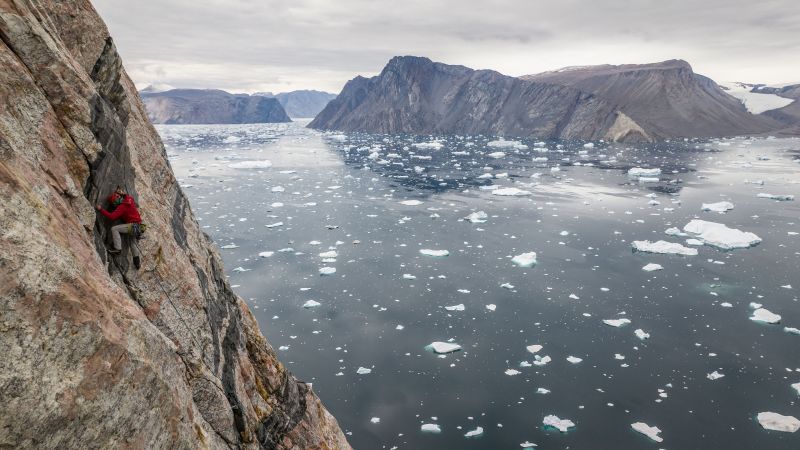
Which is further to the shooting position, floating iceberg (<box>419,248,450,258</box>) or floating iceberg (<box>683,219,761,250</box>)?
floating iceberg (<box>683,219,761,250</box>)

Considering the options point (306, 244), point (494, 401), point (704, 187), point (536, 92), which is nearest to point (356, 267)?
point (306, 244)

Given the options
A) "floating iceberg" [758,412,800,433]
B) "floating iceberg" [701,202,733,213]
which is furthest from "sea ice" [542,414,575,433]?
"floating iceberg" [701,202,733,213]

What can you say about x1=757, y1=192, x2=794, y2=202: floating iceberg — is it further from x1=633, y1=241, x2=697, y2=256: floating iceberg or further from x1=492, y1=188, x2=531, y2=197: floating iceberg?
x1=633, y1=241, x2=697, y2=256: floating iceberg

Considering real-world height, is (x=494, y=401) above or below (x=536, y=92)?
below

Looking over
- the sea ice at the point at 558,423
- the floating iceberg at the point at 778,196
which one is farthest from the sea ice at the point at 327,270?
the floating iceberg at the point at 778,196

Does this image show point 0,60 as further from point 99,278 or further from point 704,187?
point 704,187

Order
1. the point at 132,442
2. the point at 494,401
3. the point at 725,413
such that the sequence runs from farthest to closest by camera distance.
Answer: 1. the point at 494,401
2. the point at 725,413
3. the point at 132,442

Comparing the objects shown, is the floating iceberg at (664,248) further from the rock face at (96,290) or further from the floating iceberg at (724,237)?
the rock face at (96,290)
